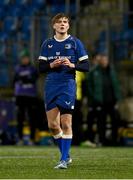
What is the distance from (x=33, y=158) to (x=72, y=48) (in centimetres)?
235

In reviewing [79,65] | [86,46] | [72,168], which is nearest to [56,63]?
[79,65]

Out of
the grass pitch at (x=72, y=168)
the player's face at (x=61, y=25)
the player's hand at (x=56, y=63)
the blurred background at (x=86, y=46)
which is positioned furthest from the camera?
the blurred background at (x=86, y=46)

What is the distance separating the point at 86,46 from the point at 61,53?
11.0 metres

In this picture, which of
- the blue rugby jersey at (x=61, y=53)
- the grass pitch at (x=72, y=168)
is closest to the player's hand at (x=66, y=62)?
the blue rugby jersey at (x=61, y=53)

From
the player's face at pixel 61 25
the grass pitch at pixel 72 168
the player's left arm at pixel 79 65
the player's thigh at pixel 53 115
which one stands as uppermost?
the player's face at pixel 61 25

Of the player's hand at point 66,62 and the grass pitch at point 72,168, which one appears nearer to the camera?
the grass pitch at point 72,168

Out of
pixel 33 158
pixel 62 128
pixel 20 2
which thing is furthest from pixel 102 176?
pixel 20 2

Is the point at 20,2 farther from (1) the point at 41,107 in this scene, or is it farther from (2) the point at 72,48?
(2) the point at 72,48

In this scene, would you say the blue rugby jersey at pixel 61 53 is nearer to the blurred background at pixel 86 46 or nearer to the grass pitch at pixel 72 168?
the grass pitch at pixel 72 168

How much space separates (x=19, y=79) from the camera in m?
18.5

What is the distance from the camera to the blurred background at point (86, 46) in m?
19.3

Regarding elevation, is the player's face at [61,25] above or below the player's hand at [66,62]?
above

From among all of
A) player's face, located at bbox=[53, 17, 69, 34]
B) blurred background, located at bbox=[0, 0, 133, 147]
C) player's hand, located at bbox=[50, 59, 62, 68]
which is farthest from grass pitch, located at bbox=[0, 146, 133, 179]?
blurred background, located at bbox=[0, 0, 133, 147]

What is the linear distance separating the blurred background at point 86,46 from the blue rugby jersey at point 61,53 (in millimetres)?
8134
